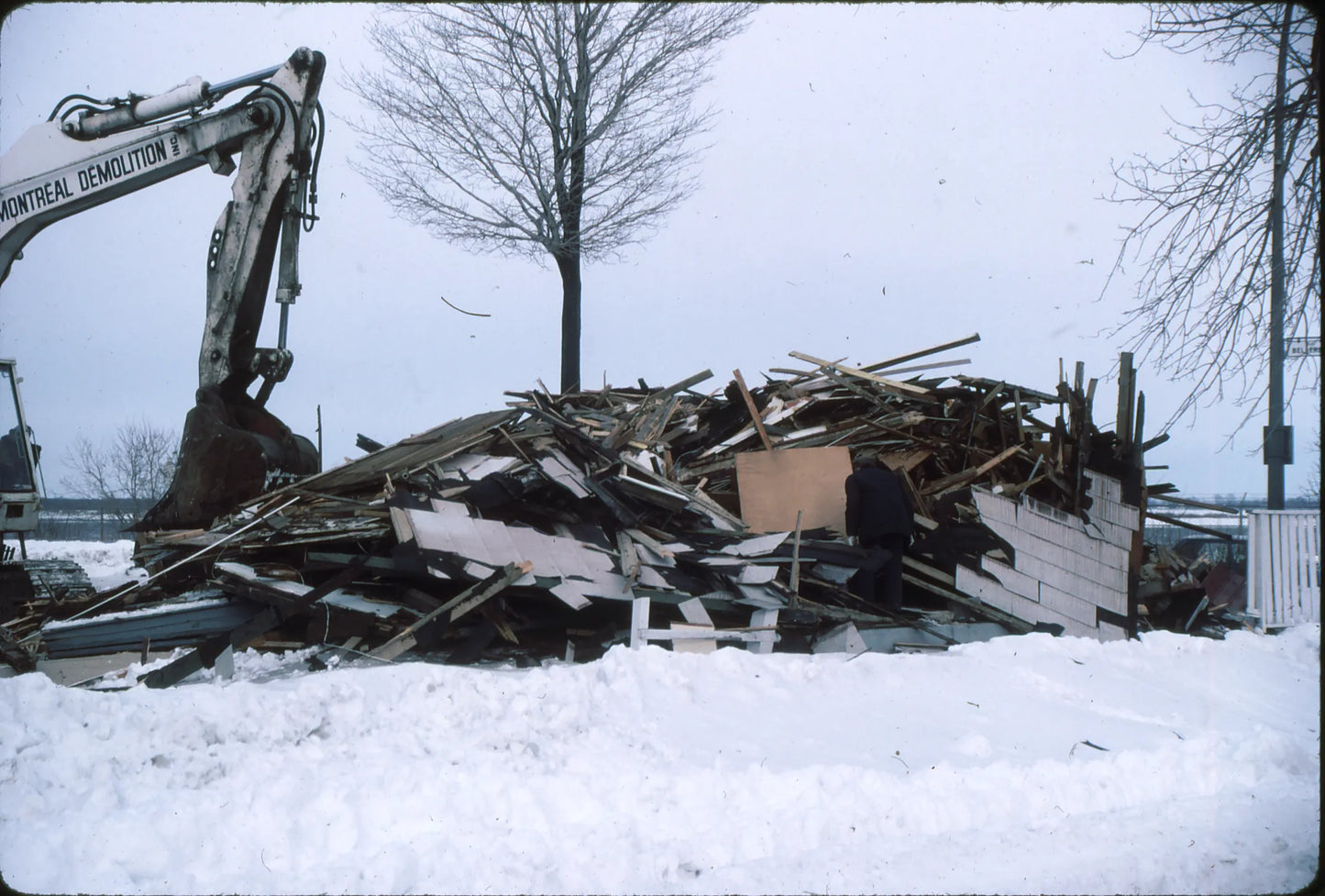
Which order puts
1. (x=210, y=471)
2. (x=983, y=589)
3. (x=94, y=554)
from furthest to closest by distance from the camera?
(x=94, y=554) → (x=983, y=589) → (x=210, y=471)

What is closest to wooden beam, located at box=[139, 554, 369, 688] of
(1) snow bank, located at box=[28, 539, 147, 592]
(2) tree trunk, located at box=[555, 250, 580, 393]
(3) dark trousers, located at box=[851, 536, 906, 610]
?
(3) dark trousers, located at box=[851, 536, 906, 610]

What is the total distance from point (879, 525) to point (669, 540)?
6.10 feet

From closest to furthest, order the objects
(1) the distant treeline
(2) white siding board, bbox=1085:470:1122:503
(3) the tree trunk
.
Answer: (2) white siding board, bbox=1085:470:1122:503 < (3) the tree trunk < (1) the distant treeline

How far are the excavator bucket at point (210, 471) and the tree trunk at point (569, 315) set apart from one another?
750 centimetres

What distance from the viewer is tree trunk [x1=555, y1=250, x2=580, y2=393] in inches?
636

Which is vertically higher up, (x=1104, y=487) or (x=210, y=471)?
(x=210, y=471)

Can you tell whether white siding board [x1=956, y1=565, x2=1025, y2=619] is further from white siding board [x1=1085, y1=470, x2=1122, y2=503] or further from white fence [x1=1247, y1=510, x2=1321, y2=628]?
white fence [x1=1247, y1=510, x2=1321, y2=628]

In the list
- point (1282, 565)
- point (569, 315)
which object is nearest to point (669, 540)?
point (1282, 565)

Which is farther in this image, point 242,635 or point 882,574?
point 882,574

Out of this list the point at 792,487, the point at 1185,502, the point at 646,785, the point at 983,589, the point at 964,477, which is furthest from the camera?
the point at 1185,502

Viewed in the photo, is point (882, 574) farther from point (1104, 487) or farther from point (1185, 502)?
point (1185, 502)

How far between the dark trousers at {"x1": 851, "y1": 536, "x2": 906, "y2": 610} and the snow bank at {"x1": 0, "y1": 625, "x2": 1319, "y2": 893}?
1785 millimetres

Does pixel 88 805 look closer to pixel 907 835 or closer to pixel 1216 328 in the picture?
pixel 907 835

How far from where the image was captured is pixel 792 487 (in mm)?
9336
